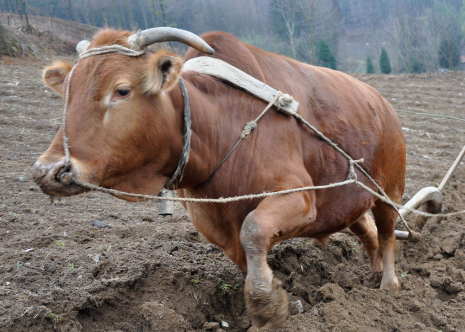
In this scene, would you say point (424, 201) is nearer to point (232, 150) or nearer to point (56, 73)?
point (232, 150)

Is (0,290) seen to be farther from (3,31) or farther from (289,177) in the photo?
(3,31)

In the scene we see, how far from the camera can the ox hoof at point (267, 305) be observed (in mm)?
2645

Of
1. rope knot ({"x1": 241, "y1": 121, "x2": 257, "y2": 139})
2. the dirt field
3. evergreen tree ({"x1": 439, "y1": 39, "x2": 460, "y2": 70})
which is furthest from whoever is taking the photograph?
evergreen tree ({"x1": 439, "y1": 39, "x2": 460, "y2": 70})

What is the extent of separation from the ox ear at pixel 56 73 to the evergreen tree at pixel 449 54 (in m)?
33.0

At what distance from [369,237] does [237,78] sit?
2.70 metres

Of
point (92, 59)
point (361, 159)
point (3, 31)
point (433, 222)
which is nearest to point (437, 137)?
point (433, 222)

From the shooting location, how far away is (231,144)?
10.0 ft

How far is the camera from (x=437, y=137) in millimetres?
10953

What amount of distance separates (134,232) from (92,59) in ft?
8.32

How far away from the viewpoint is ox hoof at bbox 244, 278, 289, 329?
2.64 m

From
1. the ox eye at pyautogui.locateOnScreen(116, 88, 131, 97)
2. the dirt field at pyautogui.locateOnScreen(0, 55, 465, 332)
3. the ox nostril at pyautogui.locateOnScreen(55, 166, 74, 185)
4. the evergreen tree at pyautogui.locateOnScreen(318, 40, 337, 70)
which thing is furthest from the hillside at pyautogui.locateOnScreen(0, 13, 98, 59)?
the ox nostril at pyautogui.locateOnScreen(55, 166, 74, 185)

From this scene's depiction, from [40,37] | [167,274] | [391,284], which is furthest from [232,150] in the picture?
[40,37]

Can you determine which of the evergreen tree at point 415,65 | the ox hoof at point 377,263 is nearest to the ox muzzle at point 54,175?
the ox hoof at point 377,263

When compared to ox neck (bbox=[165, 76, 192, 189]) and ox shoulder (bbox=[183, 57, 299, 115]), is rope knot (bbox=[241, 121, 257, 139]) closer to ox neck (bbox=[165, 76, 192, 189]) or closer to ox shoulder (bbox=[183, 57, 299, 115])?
ox shoulder (bbox=[183, 57, 299, 115])
